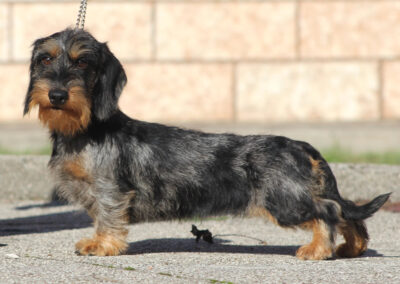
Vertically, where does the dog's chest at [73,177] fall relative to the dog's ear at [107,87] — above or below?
below

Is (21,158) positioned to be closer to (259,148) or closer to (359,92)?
(259,148)

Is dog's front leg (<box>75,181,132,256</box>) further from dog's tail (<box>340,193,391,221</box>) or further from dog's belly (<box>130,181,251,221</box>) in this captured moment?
dog's tail (<box>340,193,391,221</box>)

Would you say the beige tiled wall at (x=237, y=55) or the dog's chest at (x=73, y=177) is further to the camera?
the beige tiled wall at (x=237, y=55)

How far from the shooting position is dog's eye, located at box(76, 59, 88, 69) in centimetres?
609

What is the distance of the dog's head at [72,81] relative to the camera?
5.87 meters

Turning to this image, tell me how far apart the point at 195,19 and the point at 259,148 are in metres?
5.43

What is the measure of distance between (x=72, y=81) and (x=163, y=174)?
1050 mm

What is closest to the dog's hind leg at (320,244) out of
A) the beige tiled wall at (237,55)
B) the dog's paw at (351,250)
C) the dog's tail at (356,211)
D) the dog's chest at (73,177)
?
the dog's tail at (356,211)

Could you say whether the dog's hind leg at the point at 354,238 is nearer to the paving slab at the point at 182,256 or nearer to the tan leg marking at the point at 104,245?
the paving slab at the point at 182,256

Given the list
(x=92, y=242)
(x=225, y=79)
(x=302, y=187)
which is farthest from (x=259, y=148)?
(x=225, y=79)

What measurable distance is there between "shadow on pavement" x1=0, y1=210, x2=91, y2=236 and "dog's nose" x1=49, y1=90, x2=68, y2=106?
1.92 m

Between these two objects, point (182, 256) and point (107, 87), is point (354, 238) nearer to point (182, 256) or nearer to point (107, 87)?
point (182, 256)

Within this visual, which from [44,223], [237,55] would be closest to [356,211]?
[44,223]

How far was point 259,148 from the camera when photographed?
20.9 ft
